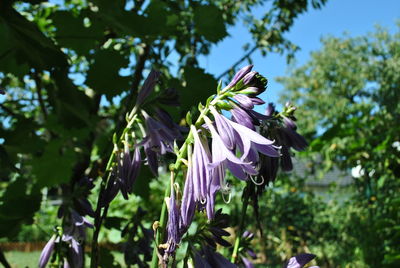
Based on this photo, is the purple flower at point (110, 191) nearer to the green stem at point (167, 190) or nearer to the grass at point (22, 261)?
the green stem at point (167, 190)

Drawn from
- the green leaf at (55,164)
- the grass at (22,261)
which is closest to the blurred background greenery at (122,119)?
the green leaf at (55,164)

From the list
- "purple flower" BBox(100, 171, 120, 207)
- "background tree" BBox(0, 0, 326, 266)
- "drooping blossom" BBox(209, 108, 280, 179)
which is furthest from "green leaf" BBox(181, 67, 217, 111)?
"drooping blossom" BBox(209, 108, 280, 179)

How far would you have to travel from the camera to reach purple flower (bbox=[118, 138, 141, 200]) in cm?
93

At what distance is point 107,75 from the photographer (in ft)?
4.26

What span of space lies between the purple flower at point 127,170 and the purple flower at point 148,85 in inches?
4.5

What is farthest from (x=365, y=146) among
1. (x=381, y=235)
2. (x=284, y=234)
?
(x=284, y=234)

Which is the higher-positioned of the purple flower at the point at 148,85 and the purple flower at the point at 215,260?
the purple flower at the point at 148,85

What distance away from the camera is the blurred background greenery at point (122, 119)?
41.5 inches

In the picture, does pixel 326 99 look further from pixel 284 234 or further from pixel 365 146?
pixel 365 146

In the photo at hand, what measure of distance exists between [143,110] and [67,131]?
0.21 meters

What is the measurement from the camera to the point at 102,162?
4.91ft

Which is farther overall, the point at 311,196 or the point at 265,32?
the point at 311,196

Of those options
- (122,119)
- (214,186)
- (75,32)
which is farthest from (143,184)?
(214,186)

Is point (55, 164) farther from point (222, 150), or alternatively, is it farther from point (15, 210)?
point (15, 210)
